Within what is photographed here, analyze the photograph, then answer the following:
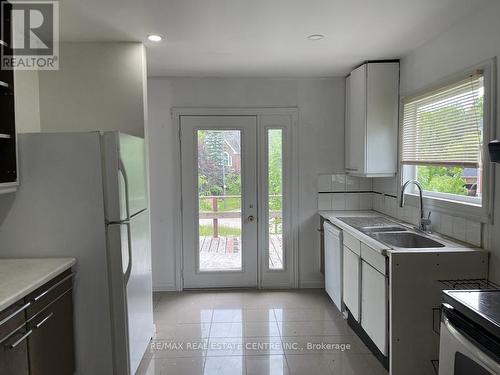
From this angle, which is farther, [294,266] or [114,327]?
[294,266]

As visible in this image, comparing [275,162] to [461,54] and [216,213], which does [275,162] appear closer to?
[216,213]

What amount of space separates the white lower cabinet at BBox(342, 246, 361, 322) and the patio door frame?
3.37 feet

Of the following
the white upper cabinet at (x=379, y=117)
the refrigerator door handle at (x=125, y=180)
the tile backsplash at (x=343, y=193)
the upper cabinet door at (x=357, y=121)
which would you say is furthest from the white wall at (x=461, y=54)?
the refrigerator door handle at (x=125, y=180)

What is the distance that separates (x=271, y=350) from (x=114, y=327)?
128 centimetres

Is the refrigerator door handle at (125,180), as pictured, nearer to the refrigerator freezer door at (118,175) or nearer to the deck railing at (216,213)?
the refrigerator freezer door at (118,175)

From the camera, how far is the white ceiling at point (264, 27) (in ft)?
7.44

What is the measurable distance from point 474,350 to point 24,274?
2.22 meters

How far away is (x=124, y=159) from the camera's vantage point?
238cm

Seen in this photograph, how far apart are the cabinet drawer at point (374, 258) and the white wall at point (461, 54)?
25.2 inches

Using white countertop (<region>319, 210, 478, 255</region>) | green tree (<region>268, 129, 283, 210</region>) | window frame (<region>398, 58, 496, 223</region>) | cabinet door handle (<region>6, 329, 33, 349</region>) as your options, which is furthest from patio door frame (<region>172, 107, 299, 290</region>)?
cabinet door handle (<region>6, 329, 33, 349</region>)

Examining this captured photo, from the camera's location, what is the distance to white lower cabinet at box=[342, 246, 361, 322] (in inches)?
120

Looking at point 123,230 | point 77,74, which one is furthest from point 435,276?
point 77,74

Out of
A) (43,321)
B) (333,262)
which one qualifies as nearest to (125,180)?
(43,321)

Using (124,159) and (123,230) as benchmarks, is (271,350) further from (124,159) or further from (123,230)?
(124,159)
